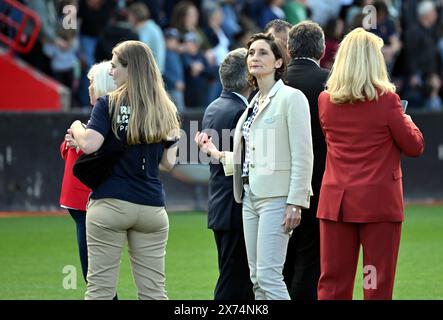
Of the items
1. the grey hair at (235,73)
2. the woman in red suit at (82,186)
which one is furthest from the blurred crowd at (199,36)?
the woman in red suit at (82,186)

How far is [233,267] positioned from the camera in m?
9.72

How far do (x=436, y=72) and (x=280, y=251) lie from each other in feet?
51.7

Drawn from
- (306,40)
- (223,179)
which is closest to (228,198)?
(223,179)

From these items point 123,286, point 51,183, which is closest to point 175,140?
point 123,286

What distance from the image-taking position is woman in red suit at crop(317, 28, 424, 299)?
8.55m

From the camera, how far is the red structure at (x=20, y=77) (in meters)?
20.9

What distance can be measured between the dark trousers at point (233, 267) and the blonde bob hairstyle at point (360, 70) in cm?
170

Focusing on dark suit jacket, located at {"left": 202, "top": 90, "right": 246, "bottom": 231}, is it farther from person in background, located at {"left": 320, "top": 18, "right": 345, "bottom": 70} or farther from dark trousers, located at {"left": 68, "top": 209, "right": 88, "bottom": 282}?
person in background, located at {"left": 320, "top": 18, "right": 345, "bottom": 70}

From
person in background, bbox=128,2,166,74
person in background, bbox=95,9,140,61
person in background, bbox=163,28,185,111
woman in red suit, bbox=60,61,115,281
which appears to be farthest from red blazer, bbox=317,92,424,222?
person in background, bbox=163,28,185,111

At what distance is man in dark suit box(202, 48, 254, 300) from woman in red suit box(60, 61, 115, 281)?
3.05ft

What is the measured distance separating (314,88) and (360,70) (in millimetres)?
1423

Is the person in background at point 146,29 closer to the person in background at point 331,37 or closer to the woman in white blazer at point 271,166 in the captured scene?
the person in background at point 331,37

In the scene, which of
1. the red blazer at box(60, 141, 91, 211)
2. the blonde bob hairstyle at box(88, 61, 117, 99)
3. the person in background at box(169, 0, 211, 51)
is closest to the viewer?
the blonde bob hairstyle at box(88, 61, 117, 99)
